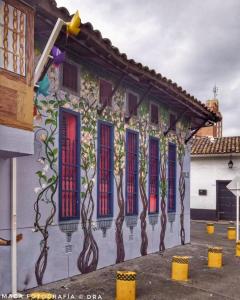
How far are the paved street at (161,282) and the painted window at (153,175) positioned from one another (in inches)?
61.7

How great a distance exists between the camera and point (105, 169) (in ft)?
33.9

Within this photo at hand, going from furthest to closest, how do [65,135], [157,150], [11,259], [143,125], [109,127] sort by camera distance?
[157,150]
[143,125]
[109,127]
[65,135]
[11,259]

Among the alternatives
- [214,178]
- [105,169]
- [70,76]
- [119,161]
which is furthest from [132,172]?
[214,178]

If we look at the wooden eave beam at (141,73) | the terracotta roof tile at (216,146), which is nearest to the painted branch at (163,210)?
the wooden eave beam at (141,73)

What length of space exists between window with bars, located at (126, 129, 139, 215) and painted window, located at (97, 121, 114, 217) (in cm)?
89

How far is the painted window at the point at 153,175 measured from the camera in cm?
1266

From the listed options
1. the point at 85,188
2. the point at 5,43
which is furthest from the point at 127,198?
the point at 5,43

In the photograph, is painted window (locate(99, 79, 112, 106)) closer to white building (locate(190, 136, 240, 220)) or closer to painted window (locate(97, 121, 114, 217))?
painted window (locate(97, 121, 114, 217))

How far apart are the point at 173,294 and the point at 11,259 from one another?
10.7 ft

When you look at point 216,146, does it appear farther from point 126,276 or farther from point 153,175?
point 126,276

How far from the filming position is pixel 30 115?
21.6 ft

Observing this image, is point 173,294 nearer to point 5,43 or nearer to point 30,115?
point 30,115

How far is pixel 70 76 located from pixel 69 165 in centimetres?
198

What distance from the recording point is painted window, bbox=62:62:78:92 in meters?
8.81
